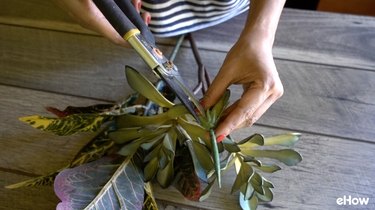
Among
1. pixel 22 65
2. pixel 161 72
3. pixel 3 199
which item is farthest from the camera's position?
pixel 22 65

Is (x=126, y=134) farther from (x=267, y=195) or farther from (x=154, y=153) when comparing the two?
(x=267, y=195)

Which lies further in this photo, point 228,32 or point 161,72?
point 228,32

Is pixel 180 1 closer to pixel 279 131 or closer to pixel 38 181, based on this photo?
pixel 279 131

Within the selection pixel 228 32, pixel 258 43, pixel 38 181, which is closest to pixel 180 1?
pixel 228 32

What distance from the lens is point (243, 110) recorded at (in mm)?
485

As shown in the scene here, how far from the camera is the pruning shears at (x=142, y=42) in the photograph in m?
0.42

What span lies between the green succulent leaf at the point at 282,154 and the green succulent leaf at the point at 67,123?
174 mm

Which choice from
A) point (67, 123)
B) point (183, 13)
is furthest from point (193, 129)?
point (183, 13)

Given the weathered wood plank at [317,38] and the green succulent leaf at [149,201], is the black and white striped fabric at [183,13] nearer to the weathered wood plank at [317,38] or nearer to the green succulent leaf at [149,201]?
the weathered wood plank at [317,38]

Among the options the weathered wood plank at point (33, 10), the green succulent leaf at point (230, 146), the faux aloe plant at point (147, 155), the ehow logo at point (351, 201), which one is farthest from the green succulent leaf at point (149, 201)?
the weathered wood plank at point (33, 10)

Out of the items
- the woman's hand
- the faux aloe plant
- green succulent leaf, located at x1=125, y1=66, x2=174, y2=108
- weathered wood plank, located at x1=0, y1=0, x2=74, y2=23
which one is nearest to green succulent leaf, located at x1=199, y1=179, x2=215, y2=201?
the faux aloe plant

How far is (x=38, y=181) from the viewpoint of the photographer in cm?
50

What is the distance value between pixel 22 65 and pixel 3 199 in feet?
0.80

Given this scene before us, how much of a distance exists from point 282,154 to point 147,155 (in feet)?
0.51
